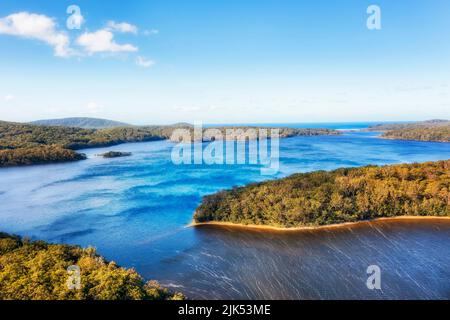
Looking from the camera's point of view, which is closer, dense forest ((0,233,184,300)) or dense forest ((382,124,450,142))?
dense forest ((0,233,184,300))

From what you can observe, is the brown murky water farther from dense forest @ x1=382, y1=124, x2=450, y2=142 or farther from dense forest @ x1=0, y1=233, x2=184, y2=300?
dense forest @ x1=382, y1=124, x2=450, y2=142

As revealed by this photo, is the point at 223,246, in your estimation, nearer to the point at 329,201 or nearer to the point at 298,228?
the point at 298,228

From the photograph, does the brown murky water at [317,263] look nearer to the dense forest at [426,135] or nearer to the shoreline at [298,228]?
the shoreline at [298,228]

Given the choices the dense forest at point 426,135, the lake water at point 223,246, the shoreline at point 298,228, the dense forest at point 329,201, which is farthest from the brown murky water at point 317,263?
the dense forest at point 426,135

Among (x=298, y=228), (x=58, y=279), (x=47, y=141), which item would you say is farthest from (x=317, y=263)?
(x=47, y=141)

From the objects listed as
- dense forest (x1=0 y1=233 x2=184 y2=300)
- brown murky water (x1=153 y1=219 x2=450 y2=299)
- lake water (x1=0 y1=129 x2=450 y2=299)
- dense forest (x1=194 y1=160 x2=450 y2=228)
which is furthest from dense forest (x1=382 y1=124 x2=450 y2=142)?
dense forest (x1=0 y1=233 x2=184 y2=300)
